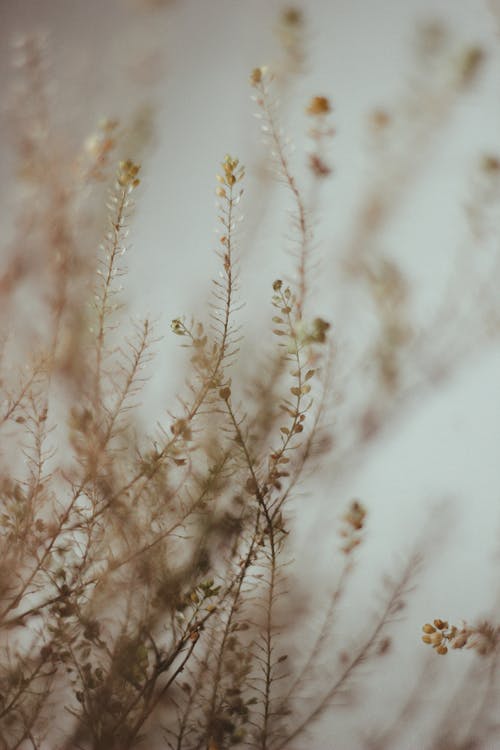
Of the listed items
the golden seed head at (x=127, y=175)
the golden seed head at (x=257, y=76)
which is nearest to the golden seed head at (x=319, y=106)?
the golden seed head at (x=257, y=76)

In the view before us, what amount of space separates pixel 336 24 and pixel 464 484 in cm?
70

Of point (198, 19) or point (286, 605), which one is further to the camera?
point (198, 19)

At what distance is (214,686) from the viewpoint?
38cm

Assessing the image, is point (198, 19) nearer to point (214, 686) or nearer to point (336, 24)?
point (336, 24)

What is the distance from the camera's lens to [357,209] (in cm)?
63

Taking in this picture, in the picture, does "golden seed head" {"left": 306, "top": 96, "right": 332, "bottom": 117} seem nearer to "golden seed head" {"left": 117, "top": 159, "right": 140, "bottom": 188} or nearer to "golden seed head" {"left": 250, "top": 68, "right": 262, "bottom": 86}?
"golden seed head" {"left": 250, "top": 68, "right": 262, "bottom": 86}

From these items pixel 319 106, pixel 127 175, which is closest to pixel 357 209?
pixel 319 106

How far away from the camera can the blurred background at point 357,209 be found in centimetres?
55

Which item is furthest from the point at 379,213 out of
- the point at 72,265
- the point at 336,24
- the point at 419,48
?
the point at 336,24

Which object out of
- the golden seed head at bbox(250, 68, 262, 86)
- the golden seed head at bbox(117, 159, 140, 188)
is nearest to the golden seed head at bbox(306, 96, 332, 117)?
the golden seed head at bbox(250, 68, 262, 86)

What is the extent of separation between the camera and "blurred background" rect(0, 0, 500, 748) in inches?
21.8

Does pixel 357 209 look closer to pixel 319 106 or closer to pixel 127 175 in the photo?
pixel 319 106

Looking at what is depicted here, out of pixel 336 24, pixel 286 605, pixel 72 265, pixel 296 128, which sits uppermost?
pixel 336 24

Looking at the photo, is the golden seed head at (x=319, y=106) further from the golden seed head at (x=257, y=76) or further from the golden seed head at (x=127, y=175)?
the golden seed head at (x=127, y=175)
